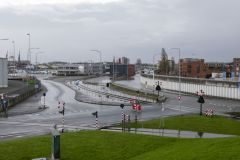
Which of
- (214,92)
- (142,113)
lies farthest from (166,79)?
(142,113)

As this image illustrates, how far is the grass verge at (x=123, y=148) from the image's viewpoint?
19141 mm

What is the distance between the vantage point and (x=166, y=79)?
127m

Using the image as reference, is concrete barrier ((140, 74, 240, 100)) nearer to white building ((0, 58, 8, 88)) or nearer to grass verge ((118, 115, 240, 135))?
grass verge ((118, 115, 240, 135))

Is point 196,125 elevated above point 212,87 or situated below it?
below

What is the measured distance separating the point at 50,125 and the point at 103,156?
22.5 metres

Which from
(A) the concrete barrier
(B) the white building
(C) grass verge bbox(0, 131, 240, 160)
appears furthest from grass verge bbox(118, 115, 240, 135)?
(B) the white building

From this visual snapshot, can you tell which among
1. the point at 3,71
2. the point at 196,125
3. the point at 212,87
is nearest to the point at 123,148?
the point at 196,125

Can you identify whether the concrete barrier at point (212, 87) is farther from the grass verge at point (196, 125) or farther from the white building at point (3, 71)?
the white building at point (3, 71)

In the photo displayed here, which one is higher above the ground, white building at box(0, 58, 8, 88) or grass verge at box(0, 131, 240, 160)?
white building at box(0, 58, 8, 88)

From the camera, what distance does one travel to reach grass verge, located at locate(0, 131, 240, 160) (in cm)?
1914

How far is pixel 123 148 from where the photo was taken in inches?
941

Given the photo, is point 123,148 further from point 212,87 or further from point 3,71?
point 212,87

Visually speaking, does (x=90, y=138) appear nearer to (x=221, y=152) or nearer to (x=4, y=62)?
(x=221, y=152)

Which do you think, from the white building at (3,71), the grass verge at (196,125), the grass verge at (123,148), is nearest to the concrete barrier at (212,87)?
the grass verge at (196,125)
